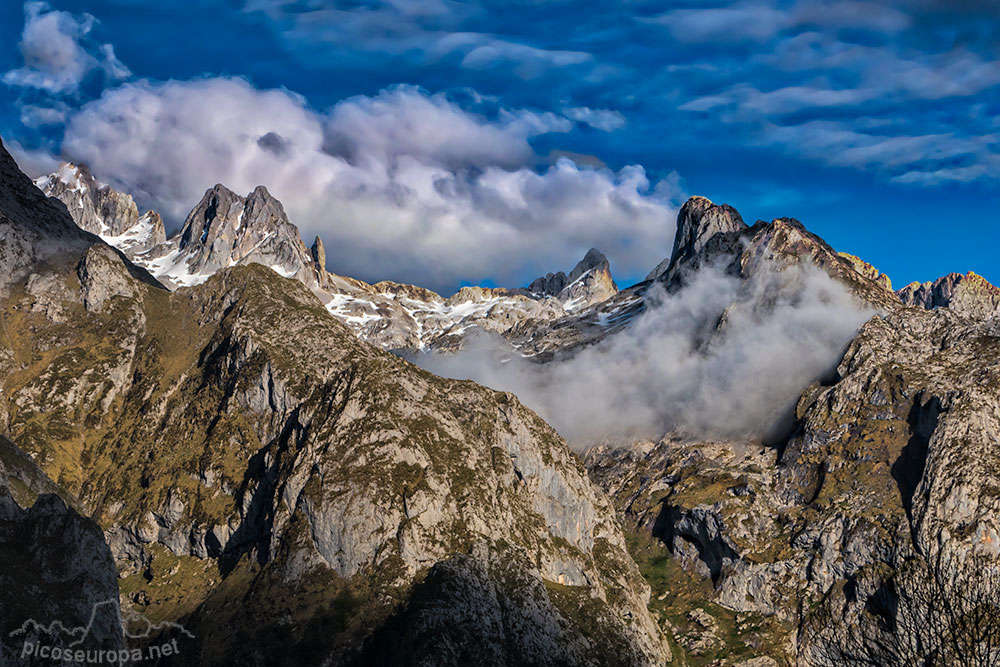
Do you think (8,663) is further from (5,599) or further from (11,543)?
(11,543)

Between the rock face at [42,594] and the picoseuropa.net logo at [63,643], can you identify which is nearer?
the picoseuropa.net logo at [63,643]

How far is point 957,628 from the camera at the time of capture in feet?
630

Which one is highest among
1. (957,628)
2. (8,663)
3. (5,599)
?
(957,628)

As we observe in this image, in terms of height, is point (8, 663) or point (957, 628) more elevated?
point (957, 628)

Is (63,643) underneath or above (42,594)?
underneath

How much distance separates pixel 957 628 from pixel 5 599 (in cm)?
21370

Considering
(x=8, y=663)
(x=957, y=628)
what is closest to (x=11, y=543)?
(x=8, y=663)

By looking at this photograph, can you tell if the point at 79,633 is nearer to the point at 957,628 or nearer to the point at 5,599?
the point at 5,599

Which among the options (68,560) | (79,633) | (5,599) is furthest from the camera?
(68,560)

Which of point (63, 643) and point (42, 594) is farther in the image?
point (42, 594)

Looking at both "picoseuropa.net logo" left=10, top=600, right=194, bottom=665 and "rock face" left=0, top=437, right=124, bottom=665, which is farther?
"rock face" left=0, top=437, right=124, bottom=665

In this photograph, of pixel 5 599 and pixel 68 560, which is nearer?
pixel 5 599

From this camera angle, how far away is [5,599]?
169 meters

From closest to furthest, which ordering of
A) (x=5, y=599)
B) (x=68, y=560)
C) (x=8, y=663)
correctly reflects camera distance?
(x=8, y=663)
(x=5, y=599)
(x=68, y=560)
